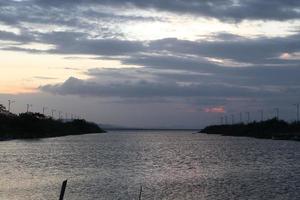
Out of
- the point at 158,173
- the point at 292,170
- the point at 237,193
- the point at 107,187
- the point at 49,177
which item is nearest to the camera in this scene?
the point at 237,193

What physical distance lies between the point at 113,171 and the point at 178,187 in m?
14.9

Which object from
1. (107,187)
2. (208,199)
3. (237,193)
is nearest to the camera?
(208,199)

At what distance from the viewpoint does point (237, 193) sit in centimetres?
4072

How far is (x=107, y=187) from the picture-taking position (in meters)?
43.5

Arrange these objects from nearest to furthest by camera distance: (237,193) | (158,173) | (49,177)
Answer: (237,193)
(49,177)
(158,173)

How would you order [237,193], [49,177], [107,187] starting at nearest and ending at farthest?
[237,193]
[107,187]
[49,177]

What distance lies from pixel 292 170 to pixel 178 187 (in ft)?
71.5

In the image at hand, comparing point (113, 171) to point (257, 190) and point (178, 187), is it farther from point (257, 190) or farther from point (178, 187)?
point (257, 190)

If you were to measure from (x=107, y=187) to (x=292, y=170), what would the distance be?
26.3 meters

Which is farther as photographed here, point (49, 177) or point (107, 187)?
point (49, 177)

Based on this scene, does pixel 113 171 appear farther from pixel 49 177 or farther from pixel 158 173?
pixel 49 177

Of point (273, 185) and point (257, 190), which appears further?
point (273, 185)

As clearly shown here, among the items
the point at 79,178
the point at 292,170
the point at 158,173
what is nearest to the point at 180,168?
the point at 158,173

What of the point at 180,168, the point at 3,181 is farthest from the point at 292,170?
the point at 3,181
